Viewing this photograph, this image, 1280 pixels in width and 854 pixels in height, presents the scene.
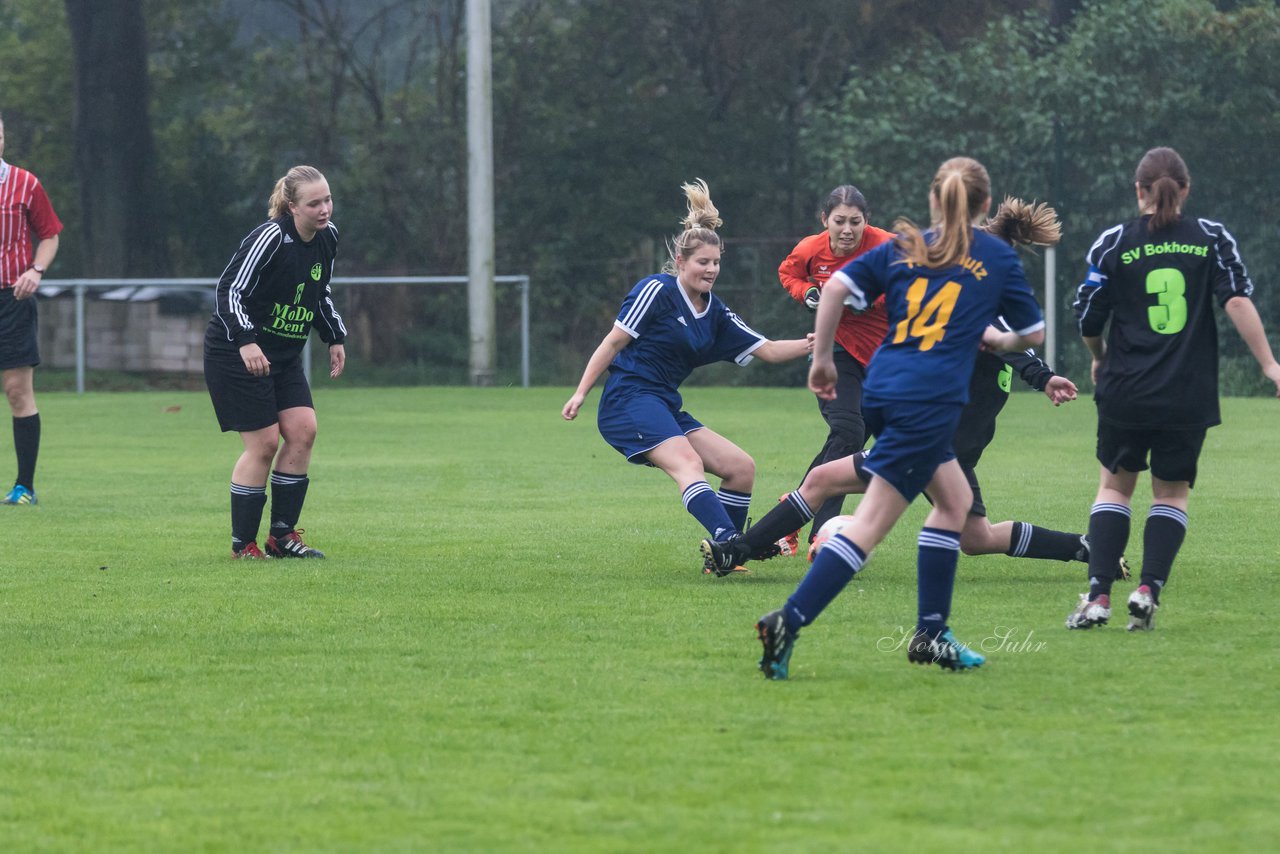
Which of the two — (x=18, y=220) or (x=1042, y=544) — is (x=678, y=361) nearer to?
(x=1042, y=544)

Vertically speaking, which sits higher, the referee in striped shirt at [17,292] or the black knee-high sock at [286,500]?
the referee in striped shirt at [17,292]

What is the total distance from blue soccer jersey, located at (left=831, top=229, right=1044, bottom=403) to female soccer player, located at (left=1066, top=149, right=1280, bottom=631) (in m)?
0.74

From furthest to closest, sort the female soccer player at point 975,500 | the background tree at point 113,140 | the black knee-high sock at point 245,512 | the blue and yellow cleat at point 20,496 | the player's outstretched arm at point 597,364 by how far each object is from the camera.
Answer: the background tree at point 113,140 → the blue and yellow cleat at point 20,496 → the black knee-high sock at point 245,512 → the player's outstretched arm at point 597,364 → the female soccer player at point 975,500

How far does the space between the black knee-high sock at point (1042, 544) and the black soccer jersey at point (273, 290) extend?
3.09 meters

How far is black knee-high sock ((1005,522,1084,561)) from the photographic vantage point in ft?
23.8

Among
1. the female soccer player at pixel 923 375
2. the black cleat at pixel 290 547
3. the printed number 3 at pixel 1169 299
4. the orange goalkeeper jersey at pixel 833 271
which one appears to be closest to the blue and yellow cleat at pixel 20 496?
the black cleat at pixel 290 547

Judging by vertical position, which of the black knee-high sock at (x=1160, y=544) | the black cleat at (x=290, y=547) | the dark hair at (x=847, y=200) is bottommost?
the black cleat at (x=290, y=547)

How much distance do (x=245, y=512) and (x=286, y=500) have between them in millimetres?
189

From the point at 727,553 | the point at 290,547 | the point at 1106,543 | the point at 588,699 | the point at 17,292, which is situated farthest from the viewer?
the point at 17,292

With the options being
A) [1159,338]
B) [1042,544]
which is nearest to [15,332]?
[1042,544]

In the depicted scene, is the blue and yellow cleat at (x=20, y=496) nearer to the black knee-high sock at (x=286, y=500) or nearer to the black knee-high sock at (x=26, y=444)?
the black knee-high sock at (x=26, y=444)

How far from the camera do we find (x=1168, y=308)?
5898 mm

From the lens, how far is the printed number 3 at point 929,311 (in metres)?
5.28

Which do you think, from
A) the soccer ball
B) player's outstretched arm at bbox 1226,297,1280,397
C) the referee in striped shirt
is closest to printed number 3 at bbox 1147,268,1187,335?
player's outstretched arm at bbox 1226,297,1280,397
